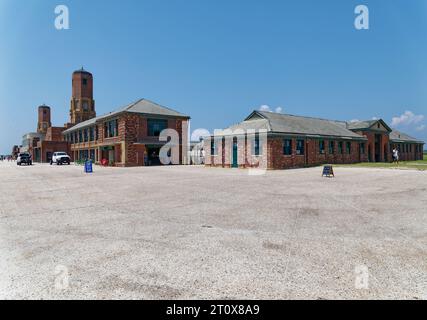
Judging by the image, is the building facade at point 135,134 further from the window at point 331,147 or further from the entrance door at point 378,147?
the entrance door at point 378,147

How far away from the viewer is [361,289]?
334 centimetres

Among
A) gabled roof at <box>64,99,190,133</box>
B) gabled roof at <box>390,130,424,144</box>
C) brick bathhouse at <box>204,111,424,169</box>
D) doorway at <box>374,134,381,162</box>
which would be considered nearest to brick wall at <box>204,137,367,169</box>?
brick bathhouse at <box>204,111,424,169</box>

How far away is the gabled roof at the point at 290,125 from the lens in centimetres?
2809

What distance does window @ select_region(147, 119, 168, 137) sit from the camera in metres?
36.5

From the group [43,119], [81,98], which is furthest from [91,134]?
[43,119]

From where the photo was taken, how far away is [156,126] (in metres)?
37.2

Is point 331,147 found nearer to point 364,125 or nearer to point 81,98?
point 364,125

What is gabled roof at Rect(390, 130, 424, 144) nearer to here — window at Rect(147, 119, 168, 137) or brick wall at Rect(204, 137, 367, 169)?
brick wall at Rect(204, 137, 367, 169)

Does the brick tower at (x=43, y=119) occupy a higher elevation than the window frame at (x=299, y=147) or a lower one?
higher

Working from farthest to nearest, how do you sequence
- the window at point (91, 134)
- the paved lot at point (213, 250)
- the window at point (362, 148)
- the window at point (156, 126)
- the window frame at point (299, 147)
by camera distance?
the window at point (91, 134) → the window at point (362, 148) → the window at point (156, 126) → the window frame at point (299, 147) → the paved lot at point (213, 250)

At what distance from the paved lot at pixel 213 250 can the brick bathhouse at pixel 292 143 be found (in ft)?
59.4

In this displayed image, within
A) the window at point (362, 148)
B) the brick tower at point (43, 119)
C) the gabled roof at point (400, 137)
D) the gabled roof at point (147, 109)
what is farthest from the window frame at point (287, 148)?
the brick tower at point (43, 119)

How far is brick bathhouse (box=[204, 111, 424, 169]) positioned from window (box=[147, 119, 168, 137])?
26.3ft

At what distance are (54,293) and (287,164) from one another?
25885 mm
